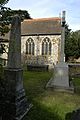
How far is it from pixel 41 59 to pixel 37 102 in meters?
28.0

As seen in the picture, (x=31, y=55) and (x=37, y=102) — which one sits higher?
(x=31, y=55)

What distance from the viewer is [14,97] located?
7.11 metres

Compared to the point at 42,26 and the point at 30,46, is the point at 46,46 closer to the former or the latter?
the point at 30,46

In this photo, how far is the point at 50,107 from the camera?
8414mm

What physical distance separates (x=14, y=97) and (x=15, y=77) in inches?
23.8

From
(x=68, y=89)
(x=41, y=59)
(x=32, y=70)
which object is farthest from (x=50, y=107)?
(x=41, y=59)

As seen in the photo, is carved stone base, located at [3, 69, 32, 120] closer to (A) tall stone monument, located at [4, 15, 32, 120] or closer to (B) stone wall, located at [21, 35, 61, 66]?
(A) tall stone monument, located at [4, 15, 32, 120]

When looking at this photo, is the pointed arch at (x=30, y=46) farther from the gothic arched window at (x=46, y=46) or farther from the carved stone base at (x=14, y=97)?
the carved stone base at (x=14, y=97)

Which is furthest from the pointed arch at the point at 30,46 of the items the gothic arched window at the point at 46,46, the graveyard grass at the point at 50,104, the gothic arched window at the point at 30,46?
the graveyard grass at the point at 50,104

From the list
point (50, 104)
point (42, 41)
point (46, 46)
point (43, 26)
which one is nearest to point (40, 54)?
point (46, 46)

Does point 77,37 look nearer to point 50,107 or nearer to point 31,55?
point 31,55

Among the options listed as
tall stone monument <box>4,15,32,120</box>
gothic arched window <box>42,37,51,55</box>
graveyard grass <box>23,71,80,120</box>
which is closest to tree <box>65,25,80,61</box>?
gothic arched window <box>42,37,51,55</box>

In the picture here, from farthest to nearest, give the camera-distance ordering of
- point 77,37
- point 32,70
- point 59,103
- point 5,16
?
point 77,37 < point 32,70 < point 59,103 < point 5,16

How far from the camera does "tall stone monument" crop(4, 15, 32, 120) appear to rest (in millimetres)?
7020
